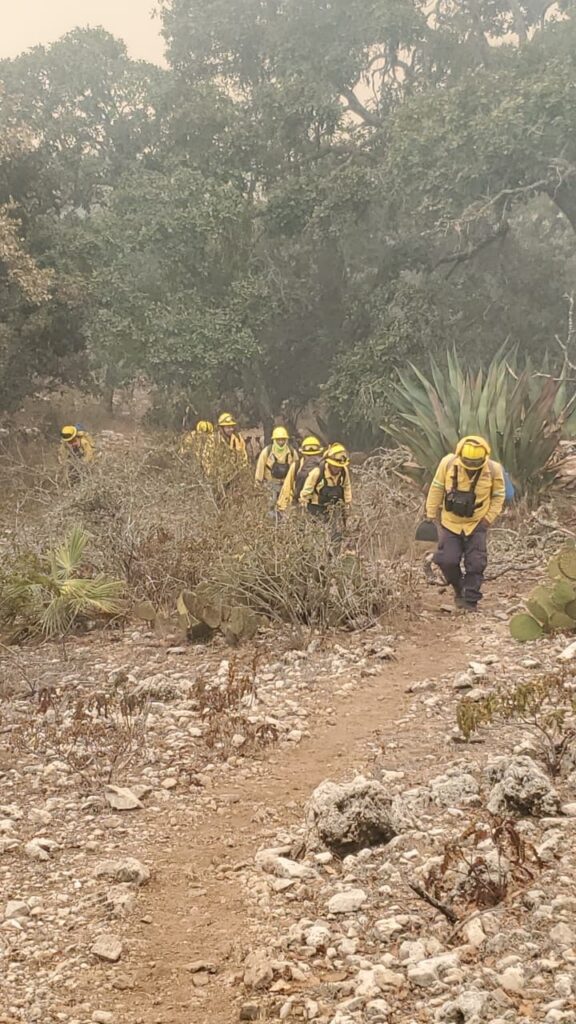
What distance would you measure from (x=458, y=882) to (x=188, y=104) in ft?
58.1

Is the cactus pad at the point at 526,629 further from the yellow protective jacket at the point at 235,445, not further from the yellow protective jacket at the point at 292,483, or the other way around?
the yellow protective jacket at the point at 235,445

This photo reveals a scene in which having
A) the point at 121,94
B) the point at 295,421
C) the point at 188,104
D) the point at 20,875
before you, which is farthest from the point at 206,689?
the point at 121,94

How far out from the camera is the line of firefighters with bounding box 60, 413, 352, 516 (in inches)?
305

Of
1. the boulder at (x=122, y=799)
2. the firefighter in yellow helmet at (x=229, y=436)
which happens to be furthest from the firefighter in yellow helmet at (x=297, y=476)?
the boulder at (x=122, y=799)

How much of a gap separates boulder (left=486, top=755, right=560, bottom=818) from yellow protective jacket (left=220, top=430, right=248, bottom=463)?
6440mm

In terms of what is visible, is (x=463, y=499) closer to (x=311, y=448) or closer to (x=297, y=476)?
(x=297, y=476)

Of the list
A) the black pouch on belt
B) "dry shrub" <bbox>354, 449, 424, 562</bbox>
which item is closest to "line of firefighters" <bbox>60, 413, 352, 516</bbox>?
"dry shrub" <bbox>354, 449, 424, 562</bbox>

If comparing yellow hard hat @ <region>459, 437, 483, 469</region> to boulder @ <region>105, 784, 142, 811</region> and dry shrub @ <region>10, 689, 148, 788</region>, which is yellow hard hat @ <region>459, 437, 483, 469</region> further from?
boulder @ <region>105, 784, 142, 811</region>

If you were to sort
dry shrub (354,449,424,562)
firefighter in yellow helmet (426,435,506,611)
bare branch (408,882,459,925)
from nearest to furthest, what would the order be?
bare branch (408,882,459,925) < firefighter in yellow helmet (426,435,506,611) < dry shrub (354,449,424,562)

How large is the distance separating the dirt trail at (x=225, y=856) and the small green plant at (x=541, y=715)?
222 millimetres

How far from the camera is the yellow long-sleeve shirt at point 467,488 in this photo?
256 inches

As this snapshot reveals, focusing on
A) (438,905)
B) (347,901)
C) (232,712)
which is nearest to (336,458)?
(232,712)

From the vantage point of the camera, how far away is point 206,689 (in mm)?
4879

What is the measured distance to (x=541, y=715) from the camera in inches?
153
